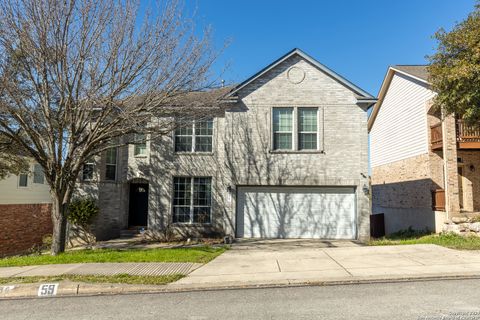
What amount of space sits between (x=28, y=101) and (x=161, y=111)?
160 inches

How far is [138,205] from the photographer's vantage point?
53.4 feet

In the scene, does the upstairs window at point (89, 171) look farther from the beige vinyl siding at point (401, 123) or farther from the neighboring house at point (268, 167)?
the beige vinyl siding at point (401, 123)

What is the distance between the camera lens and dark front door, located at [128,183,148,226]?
1619cm

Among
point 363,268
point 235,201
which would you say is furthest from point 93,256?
Answer: point 363,268

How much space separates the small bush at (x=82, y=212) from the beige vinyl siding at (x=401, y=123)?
16.3 meters

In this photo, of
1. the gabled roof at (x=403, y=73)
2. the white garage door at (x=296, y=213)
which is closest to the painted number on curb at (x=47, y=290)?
the white garage door at (x=296, y=213)

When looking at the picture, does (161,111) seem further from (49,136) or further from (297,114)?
(297,114)

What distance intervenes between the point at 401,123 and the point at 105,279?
1860 centimetres

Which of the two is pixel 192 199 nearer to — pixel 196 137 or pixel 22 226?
pixel 196 137

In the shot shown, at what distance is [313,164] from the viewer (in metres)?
14.5

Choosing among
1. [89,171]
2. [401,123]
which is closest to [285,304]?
[89,171]

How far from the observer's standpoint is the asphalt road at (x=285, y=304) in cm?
518

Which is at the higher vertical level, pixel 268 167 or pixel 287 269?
pixel 268 167

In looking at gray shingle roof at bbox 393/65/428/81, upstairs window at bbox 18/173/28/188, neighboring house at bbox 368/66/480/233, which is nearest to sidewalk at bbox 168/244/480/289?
neighboring house at bbox 368/66/480/233
